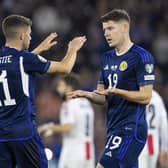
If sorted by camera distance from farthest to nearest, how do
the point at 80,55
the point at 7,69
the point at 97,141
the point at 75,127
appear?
the point at 80,55 < the point at 97,141 < the point at 75,127 < the point at 7,69

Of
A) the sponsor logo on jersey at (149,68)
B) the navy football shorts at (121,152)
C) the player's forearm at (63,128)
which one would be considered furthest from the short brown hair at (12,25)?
the player's forearm at (63,128)

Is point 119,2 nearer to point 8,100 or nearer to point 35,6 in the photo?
point 35,6

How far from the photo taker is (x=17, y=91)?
8.52 metres

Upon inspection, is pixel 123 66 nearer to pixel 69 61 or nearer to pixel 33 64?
pixel 69 61

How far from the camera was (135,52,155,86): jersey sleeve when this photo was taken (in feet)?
28.4

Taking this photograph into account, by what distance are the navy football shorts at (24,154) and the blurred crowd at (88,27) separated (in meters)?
7.74

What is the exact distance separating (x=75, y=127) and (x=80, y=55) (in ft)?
19.1

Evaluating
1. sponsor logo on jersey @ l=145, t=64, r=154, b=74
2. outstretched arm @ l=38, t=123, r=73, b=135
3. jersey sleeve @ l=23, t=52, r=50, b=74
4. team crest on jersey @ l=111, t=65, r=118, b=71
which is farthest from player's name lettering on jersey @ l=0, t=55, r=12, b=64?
outstretched arm @ l=38, t=123, r=73, b=135

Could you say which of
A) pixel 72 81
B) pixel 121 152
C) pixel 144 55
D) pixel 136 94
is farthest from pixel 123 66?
pixel 72 81

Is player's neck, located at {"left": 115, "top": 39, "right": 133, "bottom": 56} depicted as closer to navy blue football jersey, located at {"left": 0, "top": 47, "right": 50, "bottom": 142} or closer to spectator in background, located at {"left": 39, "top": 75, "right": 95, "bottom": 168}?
navy blue football jersey, located at {"left": 0, "top": 47, "right": 50, "bottom": 142}

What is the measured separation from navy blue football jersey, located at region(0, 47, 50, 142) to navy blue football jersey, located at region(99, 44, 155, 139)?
2.57ft

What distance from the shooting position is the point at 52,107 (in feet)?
52.0

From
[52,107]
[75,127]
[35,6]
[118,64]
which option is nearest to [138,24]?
[35,6]

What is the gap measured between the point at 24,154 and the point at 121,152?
0.96 meters
